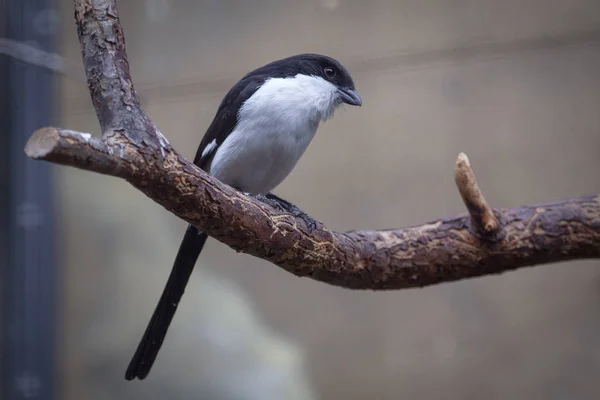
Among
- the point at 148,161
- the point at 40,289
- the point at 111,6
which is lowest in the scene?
the point at 40,289

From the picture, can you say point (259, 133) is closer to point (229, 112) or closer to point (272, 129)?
point (272, 129)

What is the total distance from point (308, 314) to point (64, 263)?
4.59 ft

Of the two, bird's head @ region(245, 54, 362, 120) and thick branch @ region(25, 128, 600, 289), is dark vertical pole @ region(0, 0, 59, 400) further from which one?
thick branch @ region(25, 128, 600, 289)

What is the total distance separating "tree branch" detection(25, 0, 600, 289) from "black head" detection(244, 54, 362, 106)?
489mm

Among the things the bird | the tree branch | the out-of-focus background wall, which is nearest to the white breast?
the bird

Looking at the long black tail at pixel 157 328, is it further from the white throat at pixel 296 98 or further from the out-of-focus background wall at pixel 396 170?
the out-of-focus background wall at pixel 396 170

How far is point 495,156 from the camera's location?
2.91 m

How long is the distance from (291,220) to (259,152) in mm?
311

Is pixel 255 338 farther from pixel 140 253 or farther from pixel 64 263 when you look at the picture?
pixel 64 263

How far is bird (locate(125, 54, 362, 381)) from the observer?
1887 mm

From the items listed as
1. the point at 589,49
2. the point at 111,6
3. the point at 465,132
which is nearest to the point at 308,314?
the point at 465,132

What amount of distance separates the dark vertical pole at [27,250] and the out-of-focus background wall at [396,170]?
17cm

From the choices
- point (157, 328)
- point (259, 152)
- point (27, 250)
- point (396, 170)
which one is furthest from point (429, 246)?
point (27, 250)

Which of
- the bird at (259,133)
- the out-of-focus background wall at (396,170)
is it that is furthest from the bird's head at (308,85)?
the out-of-focus background wall at (396,170)
